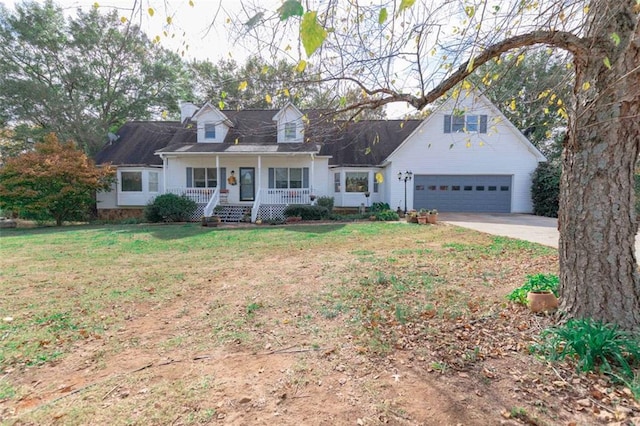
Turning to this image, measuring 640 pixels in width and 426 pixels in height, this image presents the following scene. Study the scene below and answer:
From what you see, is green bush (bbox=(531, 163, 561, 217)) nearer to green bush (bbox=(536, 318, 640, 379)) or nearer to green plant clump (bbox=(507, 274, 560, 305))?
green plant clump (bbox=(507, 274, 560, 305))

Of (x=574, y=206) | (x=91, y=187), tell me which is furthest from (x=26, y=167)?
(x=574, y=206)

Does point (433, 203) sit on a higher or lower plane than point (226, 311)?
higher

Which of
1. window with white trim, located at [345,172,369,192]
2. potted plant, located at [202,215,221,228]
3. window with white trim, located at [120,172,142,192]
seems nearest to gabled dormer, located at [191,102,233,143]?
window with white trim, located at [120,172,142,192]

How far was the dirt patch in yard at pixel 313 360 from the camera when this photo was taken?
227 centimetres

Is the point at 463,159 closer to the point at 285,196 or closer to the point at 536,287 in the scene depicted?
the point at 285,196

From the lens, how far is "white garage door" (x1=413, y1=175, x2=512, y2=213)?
17.6 meters

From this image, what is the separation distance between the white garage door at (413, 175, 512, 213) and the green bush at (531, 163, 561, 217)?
1.26 m

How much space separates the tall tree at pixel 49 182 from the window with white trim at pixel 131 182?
1.70 m

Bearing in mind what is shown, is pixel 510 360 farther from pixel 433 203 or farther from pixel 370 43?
pixel 433 203

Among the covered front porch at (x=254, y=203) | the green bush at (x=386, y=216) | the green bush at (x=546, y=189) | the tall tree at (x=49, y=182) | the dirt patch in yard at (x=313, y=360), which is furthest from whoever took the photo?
the green bush at (x=546, y=189)

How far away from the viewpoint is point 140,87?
2336cm

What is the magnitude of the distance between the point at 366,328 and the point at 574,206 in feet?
7.96

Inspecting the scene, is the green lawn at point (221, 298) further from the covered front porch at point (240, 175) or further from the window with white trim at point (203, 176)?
the window with white trim at point (203, 176)

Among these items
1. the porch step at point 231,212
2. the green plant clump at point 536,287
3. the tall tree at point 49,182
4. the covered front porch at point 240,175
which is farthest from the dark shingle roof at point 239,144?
the green plant clump at point 536,287
